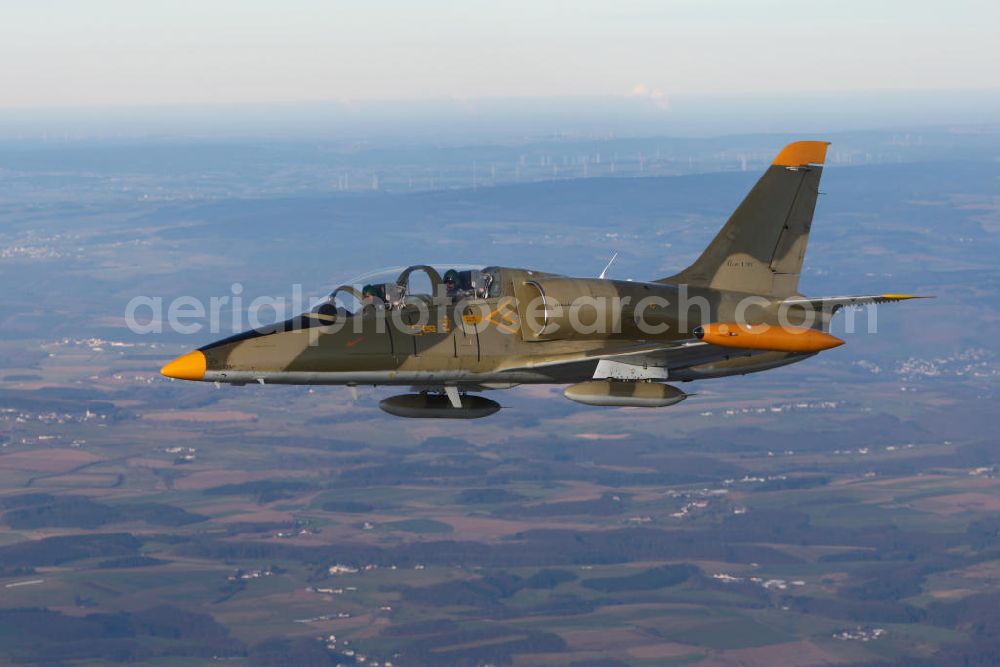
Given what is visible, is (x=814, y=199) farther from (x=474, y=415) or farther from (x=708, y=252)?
(x=474, y=415)

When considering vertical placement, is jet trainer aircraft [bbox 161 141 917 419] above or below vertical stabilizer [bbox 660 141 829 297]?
below

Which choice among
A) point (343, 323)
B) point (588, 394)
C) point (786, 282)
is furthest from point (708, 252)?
point (343, 323)

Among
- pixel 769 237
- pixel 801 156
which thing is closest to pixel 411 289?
pixel 769 237

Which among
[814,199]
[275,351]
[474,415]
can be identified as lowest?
[474,415]

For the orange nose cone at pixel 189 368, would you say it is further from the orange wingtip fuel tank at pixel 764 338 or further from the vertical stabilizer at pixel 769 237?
the vertical stabilizer at pixel 769 237

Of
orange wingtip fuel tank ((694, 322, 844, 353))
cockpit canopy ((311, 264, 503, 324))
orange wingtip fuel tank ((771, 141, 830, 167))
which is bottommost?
orange wingtip fuel tank ((694, 322, 844, 353))

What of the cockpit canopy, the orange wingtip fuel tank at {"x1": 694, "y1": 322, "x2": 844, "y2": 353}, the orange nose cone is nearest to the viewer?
the orange wingtip fuel tank at {"x1": 694, "y1": 322, "x2": 844, "y2": 353}

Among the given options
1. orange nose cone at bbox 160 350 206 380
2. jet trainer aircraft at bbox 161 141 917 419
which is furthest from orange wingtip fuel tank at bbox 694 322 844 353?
orange nose cone at bbox 160 350 206 380

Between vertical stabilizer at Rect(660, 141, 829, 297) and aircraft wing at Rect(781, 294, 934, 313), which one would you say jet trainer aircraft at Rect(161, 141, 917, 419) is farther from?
vertical stabilizer at Rect(660, 141, 829, 297)
